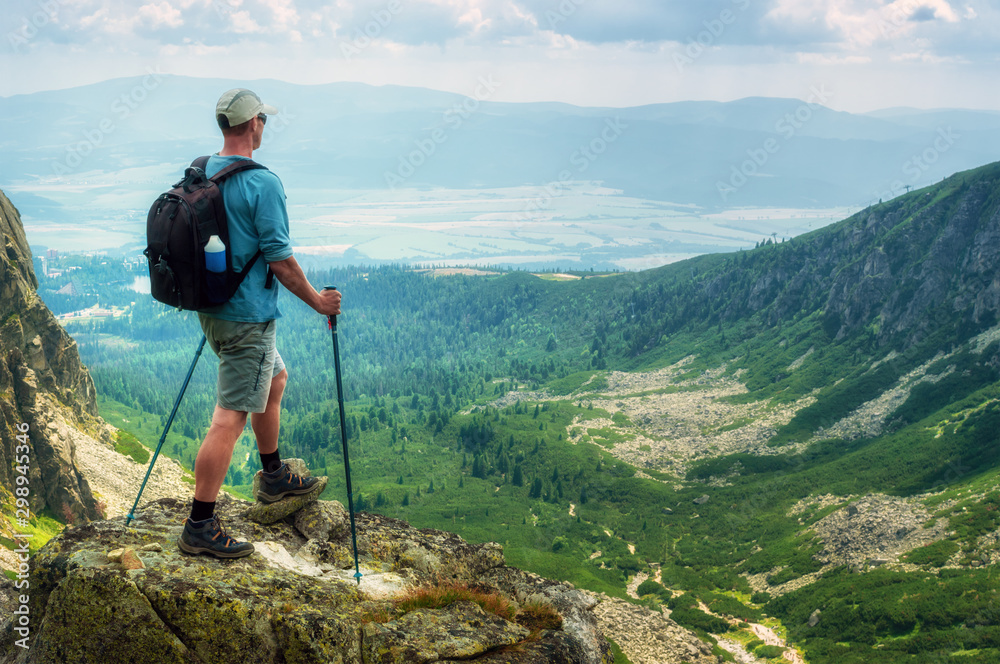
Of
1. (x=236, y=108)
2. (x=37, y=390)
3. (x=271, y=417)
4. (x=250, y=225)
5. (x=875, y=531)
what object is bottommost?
(x=875, y=531)

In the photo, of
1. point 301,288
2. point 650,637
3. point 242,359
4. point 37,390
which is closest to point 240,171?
point 301,288

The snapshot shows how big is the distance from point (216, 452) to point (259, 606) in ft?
8.27

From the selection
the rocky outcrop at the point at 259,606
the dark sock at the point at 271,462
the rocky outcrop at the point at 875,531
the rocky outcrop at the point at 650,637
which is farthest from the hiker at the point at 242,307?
the rocky outcrop at the point at 875,531

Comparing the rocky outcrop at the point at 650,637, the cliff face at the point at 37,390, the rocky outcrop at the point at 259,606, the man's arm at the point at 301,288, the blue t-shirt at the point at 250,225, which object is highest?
→ the blue t-shirt at the point at 250,225

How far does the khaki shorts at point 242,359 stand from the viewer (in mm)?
11250

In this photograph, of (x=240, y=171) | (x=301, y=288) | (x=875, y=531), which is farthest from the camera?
(x=875, y=531)

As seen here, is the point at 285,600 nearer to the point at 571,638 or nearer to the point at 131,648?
the point at 131,648

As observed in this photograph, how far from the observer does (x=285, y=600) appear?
36.1 ft

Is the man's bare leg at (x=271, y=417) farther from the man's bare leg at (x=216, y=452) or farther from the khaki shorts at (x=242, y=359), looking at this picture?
the man's bare leg at (x=216, y=452)

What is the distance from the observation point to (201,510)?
11.4 metres

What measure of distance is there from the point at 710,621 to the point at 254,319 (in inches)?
5023

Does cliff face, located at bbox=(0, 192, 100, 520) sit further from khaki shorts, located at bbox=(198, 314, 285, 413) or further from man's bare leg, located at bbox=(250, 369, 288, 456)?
khaki shorts, located at bbox=(198, 314, 285, 413)

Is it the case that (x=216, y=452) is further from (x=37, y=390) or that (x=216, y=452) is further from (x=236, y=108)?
(x=37, y=390)

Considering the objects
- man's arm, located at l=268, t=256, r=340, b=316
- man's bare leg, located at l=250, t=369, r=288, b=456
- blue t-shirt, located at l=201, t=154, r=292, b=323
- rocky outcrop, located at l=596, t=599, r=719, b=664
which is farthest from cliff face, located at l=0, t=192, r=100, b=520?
rocky outcrop, located at l=596, t=599, r=719, b=664
